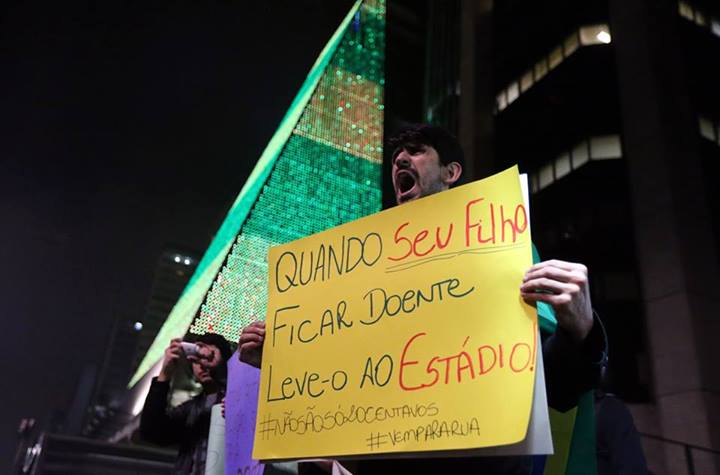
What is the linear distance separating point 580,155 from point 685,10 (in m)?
4.52

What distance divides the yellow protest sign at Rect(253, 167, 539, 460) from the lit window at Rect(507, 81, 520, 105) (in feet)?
65.2

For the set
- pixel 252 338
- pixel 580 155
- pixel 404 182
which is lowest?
pixel 252 338

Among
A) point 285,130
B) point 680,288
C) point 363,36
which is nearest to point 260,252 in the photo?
point 285,130

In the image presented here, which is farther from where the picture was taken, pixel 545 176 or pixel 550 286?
pixel 545 176

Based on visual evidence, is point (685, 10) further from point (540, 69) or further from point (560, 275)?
point (560, 275)

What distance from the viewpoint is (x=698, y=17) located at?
15.5 metres

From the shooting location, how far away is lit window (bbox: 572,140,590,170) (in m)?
16.8

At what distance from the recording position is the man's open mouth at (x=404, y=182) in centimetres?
150

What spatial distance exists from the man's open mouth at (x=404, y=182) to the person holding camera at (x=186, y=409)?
1.27 m

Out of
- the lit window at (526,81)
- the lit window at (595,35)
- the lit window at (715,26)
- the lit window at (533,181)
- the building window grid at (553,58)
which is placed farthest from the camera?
the lit window at (526,81)

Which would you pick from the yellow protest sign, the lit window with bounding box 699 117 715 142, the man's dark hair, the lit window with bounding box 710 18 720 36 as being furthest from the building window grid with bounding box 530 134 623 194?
the yellow protest sign

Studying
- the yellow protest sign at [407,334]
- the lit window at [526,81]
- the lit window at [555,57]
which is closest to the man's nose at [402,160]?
the yellow protest sign at [407,334]

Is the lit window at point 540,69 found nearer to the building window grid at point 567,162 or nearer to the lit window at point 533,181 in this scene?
the building window grid at point 567,162

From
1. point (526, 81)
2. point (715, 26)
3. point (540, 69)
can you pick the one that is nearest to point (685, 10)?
point (715, 26)
